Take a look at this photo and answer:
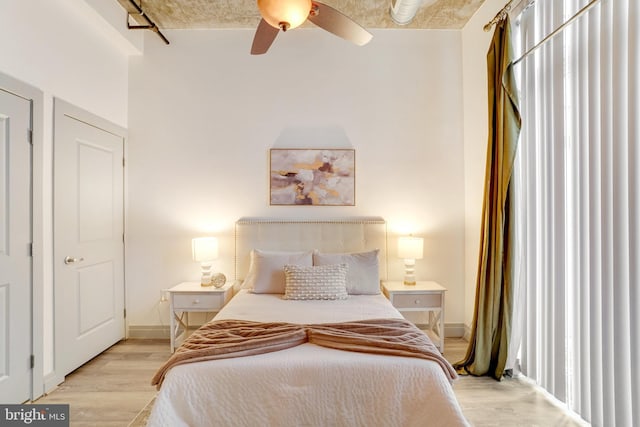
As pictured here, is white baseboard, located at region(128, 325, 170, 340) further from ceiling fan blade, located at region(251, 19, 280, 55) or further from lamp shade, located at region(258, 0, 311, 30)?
lamp shade, located at region(258, 0, 311, 30)

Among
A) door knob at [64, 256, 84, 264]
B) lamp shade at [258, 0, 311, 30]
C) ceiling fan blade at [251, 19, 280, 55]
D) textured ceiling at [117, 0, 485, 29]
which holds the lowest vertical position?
door knob at [64, 256, 84, 264]

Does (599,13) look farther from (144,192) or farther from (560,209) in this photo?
(144,192)

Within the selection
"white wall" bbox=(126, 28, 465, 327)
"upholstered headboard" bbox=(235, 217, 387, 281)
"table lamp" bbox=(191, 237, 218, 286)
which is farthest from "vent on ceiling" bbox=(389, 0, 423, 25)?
"table lamp" bbox=(191, 237, 218, 286)

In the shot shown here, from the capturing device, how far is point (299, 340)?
1858mm

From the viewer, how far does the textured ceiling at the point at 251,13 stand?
3.05 m

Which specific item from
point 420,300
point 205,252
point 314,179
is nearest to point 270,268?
point 205,252

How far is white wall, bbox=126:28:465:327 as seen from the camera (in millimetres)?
3473

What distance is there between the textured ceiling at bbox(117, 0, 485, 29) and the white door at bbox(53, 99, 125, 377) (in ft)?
4.07

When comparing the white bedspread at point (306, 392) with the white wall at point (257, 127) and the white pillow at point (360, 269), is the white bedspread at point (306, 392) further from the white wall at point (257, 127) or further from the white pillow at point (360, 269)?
the white wall at point (257, 127)

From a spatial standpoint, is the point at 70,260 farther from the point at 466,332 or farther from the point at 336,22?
the point at 466,332

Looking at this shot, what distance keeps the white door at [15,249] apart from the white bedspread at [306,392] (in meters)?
1.40

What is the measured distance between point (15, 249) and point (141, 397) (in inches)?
53.1

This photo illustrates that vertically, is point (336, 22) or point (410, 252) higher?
point (336, 22)

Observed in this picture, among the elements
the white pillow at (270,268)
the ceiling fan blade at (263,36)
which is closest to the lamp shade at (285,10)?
the ceiling fan blade at (263,36)
